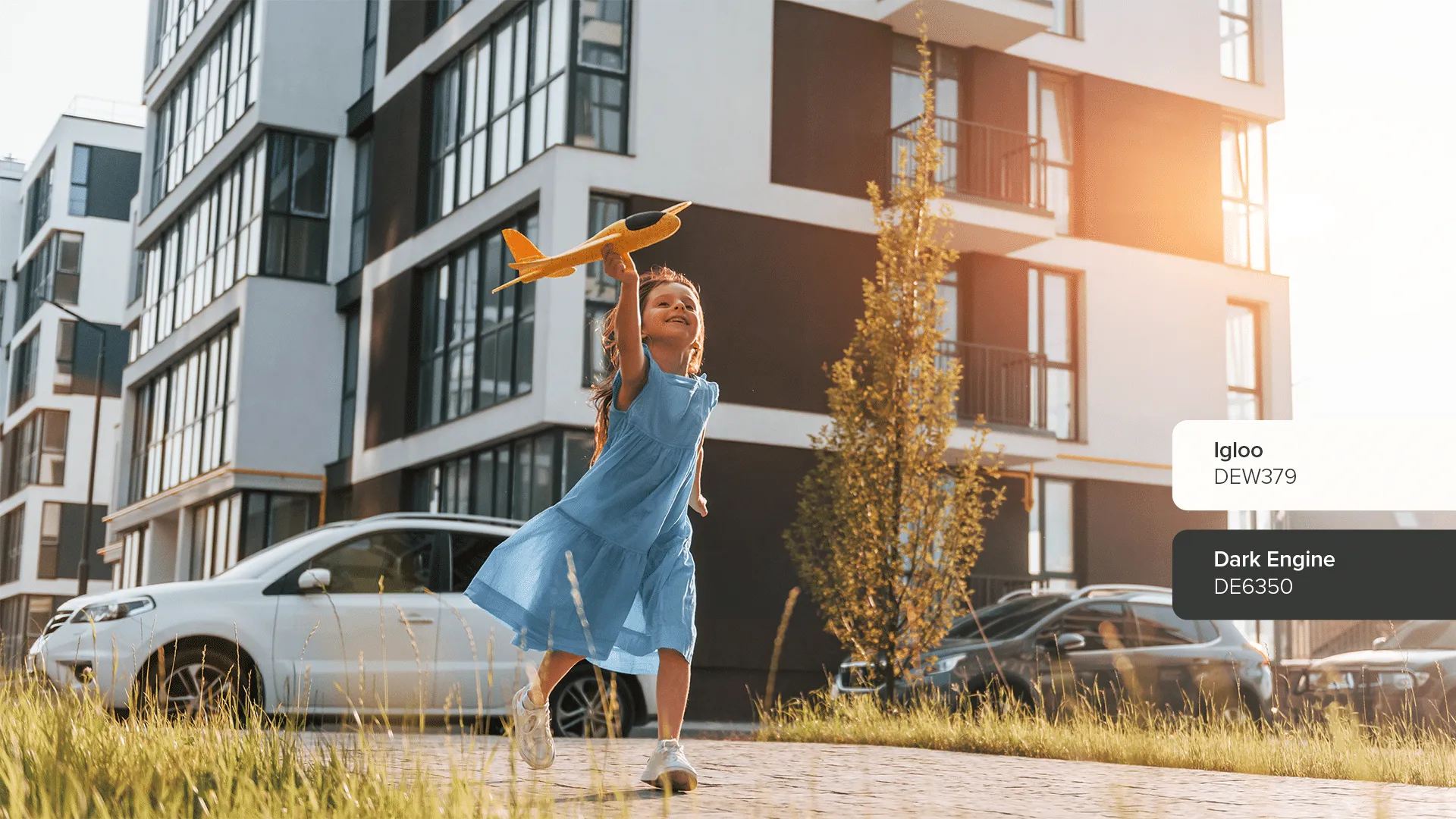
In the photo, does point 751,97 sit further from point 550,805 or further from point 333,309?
point 550,805

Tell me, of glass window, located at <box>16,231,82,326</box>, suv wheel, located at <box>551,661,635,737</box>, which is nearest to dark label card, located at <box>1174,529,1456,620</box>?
suv wheel, located at <box>551,661,635,737</box>

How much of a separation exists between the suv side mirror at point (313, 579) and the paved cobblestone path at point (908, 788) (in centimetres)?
221

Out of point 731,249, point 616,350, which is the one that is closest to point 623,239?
point 616,350

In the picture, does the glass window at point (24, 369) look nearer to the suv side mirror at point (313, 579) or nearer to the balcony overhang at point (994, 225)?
the balcony overhang at point (994, 225)

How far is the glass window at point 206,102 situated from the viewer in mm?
26453

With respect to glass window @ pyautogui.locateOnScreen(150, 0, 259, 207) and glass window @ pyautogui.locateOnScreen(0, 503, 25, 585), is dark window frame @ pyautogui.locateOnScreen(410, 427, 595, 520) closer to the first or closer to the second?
glass window @ pyautogui.locateOnScreen(150, 0, 259, 207)

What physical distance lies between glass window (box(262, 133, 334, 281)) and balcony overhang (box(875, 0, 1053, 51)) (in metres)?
10.1

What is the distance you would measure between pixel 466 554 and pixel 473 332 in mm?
9860

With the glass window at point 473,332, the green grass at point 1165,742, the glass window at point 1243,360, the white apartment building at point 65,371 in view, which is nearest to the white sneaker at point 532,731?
the green grass at point 1165,742

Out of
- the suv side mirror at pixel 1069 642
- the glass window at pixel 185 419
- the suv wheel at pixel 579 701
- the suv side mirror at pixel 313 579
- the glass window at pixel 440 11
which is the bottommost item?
the suv wheel at pixel 579 701

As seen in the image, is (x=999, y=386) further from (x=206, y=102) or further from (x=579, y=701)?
(x=206, y=102)

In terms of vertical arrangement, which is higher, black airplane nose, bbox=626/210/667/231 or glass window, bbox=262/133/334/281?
glass window, bbox=262/133/334/281

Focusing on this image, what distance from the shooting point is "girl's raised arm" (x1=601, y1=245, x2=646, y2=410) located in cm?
461

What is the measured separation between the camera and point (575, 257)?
4.59m
